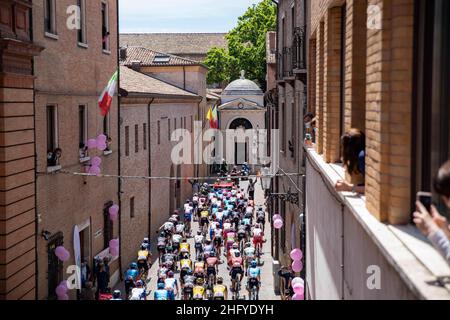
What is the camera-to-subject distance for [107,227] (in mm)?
22188

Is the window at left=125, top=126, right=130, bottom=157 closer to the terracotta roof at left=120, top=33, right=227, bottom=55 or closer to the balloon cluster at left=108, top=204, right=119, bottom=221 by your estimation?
the balloon cluster at left=108, top=204, right=119, bottom=221

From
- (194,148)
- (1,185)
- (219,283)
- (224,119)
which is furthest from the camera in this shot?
(224,119)

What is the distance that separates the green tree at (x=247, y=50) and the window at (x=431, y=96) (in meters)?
60.2

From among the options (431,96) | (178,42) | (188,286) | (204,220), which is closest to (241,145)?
(204,220)

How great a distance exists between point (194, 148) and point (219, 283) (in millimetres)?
30369

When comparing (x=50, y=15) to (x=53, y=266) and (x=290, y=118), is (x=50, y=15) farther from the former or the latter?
(x=290, y=118)

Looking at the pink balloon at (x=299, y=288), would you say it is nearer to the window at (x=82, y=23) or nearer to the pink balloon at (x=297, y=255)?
the pink balloon at (x=297, y=255)

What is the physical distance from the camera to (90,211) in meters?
19.9

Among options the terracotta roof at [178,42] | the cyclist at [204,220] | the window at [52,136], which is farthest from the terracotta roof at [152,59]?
the terracotta roof at [178,42]

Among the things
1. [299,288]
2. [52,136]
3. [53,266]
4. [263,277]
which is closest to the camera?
[299,288]

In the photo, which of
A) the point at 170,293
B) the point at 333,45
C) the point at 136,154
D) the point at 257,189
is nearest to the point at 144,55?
the point at 257,189

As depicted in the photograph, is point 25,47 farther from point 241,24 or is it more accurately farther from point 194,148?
point 241,24

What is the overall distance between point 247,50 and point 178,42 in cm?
3401

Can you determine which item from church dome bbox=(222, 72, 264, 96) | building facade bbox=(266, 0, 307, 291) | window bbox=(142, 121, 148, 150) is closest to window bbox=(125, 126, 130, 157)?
window bbox=(142, 121, 148, 150)
